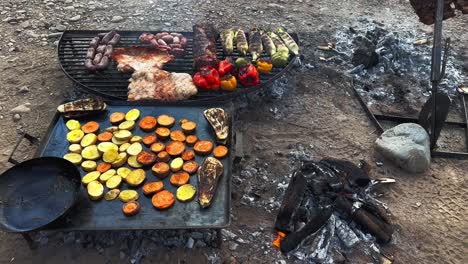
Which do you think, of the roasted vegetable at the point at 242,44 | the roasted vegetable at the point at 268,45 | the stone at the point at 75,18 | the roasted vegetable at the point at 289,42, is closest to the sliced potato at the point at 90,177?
the roasted vegetable at the point at 242,44

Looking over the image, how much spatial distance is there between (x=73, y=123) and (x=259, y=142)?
2925 mm

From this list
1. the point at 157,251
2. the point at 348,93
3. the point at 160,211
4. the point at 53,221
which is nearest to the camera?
the point at 53,221

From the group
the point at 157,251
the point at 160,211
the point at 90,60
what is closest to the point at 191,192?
the point at 160,211

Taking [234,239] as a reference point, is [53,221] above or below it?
above

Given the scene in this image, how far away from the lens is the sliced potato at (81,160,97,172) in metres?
4.50

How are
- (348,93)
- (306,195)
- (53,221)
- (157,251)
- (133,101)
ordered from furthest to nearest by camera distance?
(348,93) → (133,101) → (306,195) → (157,251) → (53,221)

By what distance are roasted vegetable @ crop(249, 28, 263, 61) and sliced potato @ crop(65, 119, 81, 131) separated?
319 cm

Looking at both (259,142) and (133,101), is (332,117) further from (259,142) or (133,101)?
(133,101)

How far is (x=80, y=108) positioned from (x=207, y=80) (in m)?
1.93

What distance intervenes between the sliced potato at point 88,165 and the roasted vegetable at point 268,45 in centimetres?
374

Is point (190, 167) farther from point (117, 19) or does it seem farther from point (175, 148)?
point (117, 19)

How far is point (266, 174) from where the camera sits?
5.59 m

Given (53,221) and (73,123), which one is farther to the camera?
(73,123)

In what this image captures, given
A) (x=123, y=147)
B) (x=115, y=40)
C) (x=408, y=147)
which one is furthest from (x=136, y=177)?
(x=408, y=147)
